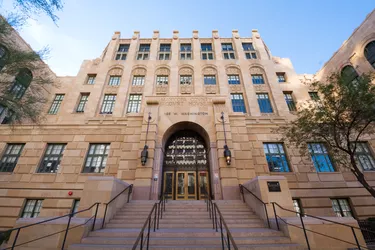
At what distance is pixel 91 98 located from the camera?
687 inches

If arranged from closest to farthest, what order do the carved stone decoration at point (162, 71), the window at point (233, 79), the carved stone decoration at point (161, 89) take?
the carved stone decoration at point (161, 89) < the window at point (233, 79) < the carved stone decoration at point (162, 71)

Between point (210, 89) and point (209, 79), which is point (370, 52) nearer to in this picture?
point (209, 79)

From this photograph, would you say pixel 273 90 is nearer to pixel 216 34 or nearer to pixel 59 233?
pixel 216 34

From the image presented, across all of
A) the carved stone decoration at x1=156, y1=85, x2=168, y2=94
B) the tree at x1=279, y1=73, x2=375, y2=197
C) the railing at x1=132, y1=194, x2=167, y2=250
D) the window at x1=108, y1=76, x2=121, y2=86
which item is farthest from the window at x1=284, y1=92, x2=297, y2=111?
the window at x1=108, y1=76, x2=121, y2=86

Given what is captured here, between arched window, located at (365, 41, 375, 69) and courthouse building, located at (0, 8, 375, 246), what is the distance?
0.39ft

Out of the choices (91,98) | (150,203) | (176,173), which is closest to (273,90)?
(176,173)

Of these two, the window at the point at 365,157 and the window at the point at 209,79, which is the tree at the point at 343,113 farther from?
the window at the point at 209,79

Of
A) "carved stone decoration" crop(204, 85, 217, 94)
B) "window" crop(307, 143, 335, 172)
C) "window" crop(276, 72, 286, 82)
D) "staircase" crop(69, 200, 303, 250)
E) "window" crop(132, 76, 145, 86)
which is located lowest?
"staircase" crop(69, 200, 303, 250)

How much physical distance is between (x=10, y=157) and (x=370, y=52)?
37289mm

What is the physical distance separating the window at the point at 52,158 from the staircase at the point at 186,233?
8.76m

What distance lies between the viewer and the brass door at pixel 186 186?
510 inches

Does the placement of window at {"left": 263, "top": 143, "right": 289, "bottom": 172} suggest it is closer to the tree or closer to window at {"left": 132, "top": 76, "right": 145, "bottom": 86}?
the tree

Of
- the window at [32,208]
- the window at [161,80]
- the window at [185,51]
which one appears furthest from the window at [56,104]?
the window at [185,51]

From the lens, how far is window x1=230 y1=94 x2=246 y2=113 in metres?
17.6
